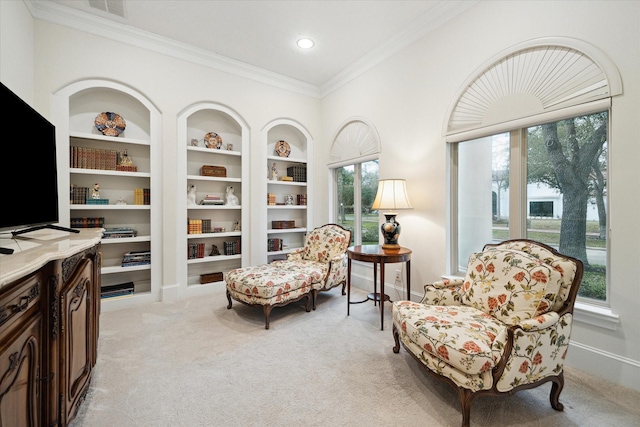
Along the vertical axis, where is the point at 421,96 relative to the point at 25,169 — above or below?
above

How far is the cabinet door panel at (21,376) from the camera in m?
0.86

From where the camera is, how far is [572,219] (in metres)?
2.15

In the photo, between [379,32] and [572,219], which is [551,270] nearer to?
[572,219]

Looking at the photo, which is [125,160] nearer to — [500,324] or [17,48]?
[17,48]

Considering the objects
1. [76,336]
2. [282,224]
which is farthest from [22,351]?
[282,224]

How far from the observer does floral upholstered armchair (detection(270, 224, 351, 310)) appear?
3162 mm

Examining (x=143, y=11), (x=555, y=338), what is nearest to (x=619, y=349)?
(x=555, y=338)

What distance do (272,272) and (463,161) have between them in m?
2.26

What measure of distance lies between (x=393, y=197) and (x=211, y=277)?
260 cm

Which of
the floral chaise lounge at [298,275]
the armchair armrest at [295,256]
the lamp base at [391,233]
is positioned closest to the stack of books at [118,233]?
the floral chaise lounge at [298,275]

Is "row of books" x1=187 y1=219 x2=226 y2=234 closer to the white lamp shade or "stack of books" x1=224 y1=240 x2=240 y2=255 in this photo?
"stack of books" x1=224 y1=240 x2=240 y2=255

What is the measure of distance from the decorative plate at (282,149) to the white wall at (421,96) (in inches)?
16.2

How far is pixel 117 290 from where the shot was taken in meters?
3.22

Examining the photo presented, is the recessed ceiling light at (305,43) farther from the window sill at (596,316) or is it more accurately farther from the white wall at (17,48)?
the window sill at (596,316)
